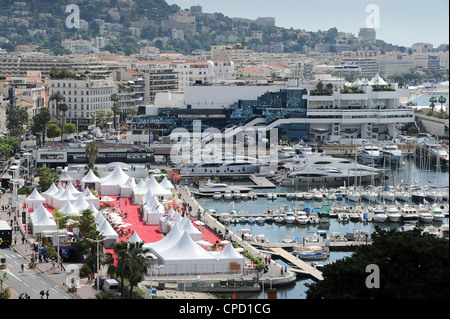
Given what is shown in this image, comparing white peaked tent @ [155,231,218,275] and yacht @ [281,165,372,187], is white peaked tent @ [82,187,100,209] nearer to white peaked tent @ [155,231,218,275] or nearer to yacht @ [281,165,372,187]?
white peaked tent @ [155,231,218,275]

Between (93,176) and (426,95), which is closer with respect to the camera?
(93,176)

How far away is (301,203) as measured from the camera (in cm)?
3888

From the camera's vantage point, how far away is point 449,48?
41.3ft

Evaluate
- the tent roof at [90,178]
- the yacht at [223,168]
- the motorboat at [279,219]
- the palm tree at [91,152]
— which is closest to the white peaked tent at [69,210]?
the tent roof at [90,178]

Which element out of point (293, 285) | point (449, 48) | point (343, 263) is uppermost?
point (449, 48)

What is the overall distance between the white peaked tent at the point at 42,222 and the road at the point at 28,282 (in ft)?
9.53

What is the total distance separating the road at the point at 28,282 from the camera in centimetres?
2252

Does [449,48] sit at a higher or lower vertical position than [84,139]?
higher

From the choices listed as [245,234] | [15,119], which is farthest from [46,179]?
[15,119]
